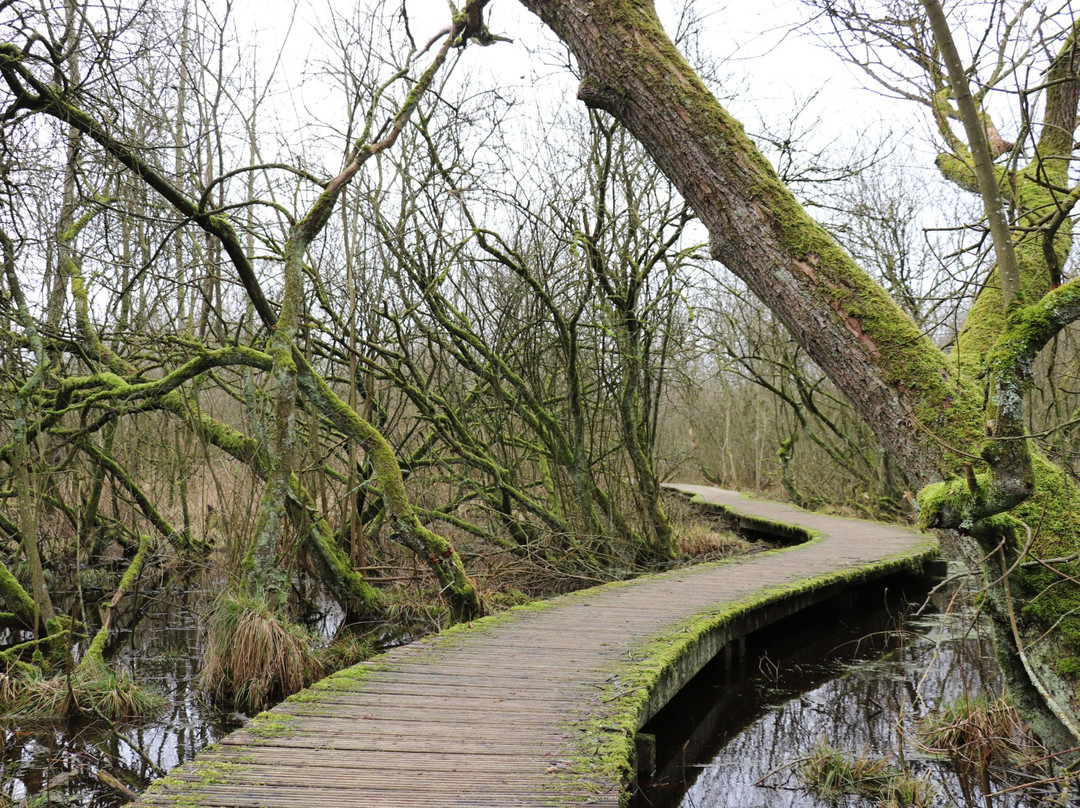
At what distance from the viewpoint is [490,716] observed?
13.4 ft

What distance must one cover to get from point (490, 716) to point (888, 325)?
109 inches

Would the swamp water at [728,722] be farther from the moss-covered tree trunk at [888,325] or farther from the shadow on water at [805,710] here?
the moss-covered tree trunk at [888,325]

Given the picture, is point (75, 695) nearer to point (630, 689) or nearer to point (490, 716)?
point (490, 716)

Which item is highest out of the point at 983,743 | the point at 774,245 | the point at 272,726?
the point at 774,245

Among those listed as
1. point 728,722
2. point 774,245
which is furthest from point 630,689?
point 774,245

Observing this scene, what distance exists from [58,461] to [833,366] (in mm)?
7446

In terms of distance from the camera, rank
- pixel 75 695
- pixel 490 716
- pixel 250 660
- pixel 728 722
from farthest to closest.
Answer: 1. pixel 728 722
2. pixel 250 660
3. pixel 75 695
4. pixel 490 716

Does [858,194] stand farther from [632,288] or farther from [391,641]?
[391,641]

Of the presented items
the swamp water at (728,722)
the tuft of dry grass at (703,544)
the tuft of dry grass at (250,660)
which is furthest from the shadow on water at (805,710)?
the tuft of dry grass at (250,660)

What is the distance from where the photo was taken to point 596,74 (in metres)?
4.71

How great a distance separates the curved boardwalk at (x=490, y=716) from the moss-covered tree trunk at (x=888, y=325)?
1927 millimetres

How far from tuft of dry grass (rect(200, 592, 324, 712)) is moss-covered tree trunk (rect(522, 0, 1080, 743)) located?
4.08 meters

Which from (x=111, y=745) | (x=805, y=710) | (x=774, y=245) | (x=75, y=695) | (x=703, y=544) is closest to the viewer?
(x=774, y=245)

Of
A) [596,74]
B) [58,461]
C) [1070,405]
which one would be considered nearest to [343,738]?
[596,74]
